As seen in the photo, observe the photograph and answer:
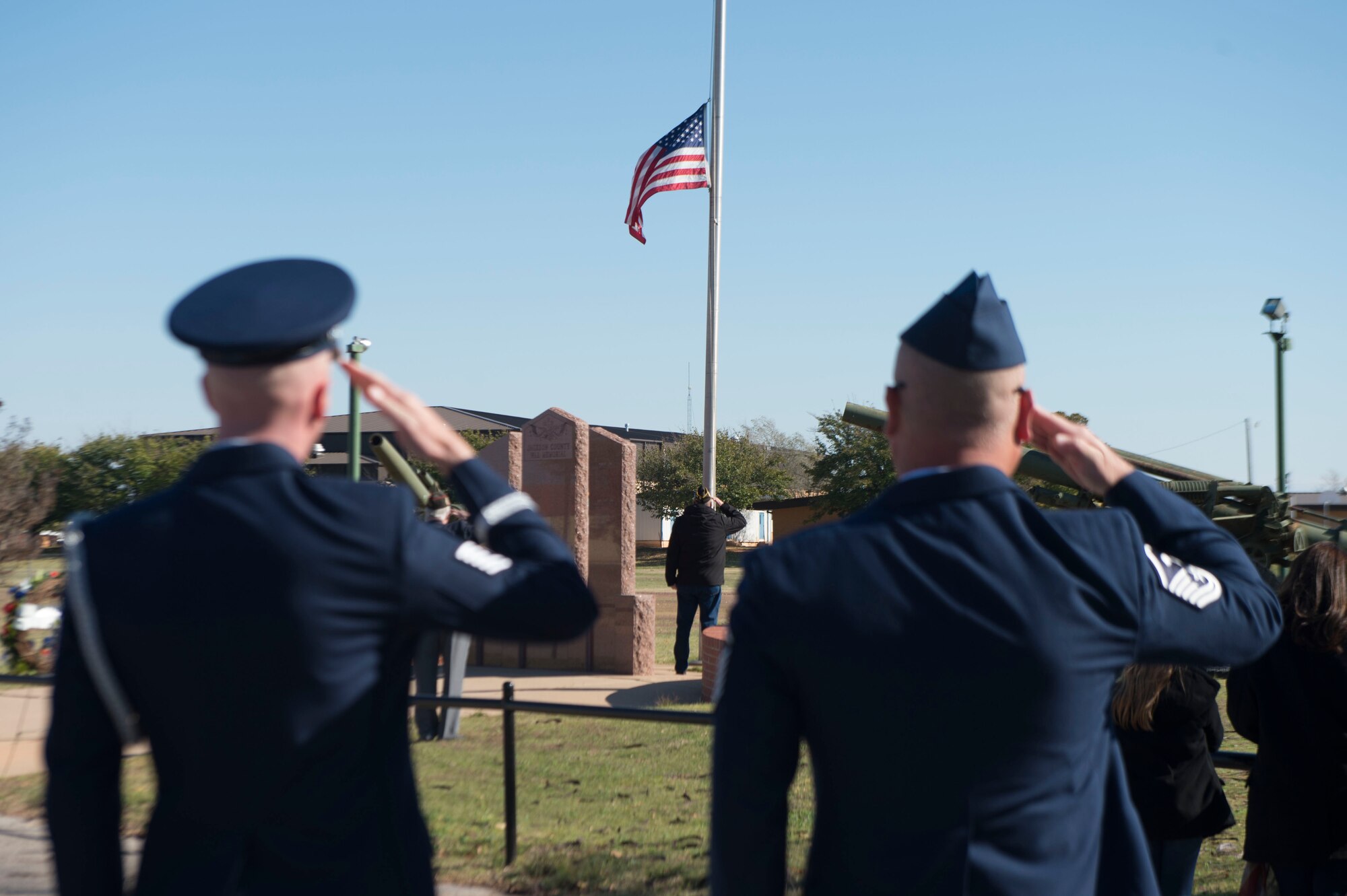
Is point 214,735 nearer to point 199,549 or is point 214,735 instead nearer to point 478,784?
point 199,549

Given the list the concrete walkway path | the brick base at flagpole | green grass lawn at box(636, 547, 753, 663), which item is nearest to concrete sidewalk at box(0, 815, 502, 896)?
the concrete walkway path

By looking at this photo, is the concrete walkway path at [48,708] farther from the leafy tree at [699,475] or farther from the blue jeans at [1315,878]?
the leafy tree at [699,475]

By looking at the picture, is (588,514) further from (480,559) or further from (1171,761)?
(480,559)

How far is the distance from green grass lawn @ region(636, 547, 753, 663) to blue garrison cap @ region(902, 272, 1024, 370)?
43cm

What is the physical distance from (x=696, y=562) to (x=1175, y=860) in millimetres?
8981

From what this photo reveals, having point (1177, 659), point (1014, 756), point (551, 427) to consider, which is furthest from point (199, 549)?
point (551, 427)

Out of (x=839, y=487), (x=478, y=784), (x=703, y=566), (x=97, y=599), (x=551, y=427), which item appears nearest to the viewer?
(x=97, y=599)

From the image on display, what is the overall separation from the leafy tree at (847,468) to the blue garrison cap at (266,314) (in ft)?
147

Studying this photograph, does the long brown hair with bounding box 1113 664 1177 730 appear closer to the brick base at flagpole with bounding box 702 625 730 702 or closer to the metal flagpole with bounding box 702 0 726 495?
the brick base at flagpole with bounding box 702 625 730 702

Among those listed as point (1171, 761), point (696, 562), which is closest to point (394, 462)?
point (1171, 761)

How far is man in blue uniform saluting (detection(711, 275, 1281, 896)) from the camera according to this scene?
173cm

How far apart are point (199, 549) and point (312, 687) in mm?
270

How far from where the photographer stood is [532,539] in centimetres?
195

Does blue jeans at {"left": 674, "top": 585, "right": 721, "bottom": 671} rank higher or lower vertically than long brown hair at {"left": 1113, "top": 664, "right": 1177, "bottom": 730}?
lower
